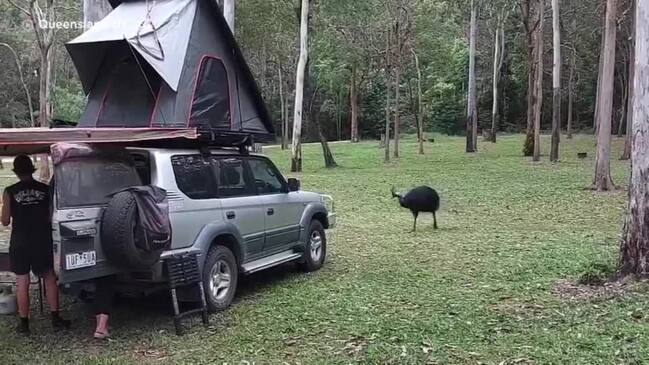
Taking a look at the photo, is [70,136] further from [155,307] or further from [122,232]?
[155,307]

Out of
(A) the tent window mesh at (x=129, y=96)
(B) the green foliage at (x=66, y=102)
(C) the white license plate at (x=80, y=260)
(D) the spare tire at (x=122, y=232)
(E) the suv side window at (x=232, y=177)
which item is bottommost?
(C) the white license plate at (x=80, y=260)

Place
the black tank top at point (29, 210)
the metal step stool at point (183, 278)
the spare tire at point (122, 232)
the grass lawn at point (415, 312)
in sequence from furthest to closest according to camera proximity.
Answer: the black tank top at point (29, 210), the metal step stool at point (183, 278), the spare tire at point (122, 232), the grass lawn at point (415, 312)

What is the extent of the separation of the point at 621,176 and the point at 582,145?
1612 centimetres

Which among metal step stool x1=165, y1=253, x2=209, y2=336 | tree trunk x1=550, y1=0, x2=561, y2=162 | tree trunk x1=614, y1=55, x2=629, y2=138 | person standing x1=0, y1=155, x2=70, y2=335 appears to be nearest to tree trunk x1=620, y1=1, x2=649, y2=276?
metal step stool x1=165, y1=253, x2=209, y2=336

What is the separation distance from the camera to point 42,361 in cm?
554

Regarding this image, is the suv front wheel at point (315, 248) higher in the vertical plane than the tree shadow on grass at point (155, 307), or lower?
higher

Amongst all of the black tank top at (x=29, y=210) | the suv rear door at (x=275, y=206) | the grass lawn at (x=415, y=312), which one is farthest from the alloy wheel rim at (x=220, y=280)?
the black tank top at (x=29, y=210)

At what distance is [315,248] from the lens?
910 cm

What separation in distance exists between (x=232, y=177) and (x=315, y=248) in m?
2.09

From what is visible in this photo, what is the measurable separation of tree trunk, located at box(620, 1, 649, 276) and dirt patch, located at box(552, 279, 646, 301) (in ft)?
0.61

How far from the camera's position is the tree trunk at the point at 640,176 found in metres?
6.62

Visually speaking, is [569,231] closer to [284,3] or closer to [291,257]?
[291,257]

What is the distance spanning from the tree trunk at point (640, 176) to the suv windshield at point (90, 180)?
16.1ft

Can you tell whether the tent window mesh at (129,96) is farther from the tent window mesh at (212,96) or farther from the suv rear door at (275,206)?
the suv rear door at (275,206)
